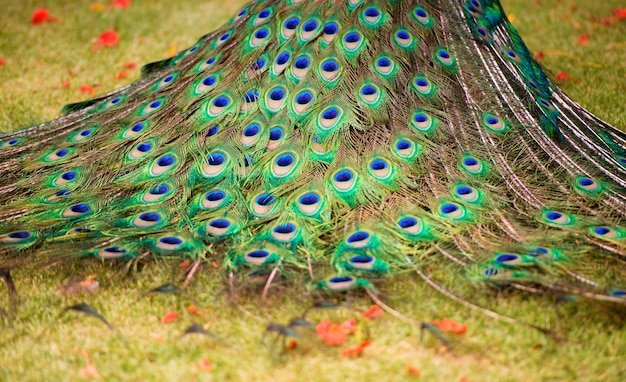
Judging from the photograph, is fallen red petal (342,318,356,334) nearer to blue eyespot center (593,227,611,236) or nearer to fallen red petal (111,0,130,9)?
blue eyespot center (593,227,611,236)

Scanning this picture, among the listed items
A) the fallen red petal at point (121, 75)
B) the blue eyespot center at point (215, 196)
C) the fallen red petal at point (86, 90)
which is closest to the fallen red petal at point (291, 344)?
the blue eyespot center at point (215, 196)

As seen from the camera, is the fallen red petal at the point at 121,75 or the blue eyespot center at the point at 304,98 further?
the fallen red petal at the point at 121,75

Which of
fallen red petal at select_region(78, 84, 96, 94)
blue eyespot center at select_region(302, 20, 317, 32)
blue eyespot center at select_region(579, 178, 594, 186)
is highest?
fallen red petal at select_region(78, 84, 96, 94)

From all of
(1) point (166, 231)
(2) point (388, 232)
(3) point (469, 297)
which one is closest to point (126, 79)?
(1) point (166, 231)

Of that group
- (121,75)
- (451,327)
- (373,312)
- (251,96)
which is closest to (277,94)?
(251,96)

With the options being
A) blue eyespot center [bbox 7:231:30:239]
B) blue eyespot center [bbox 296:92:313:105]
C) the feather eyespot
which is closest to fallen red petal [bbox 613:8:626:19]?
the feather eyespot

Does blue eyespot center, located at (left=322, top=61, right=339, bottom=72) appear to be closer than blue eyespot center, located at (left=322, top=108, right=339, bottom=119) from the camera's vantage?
No

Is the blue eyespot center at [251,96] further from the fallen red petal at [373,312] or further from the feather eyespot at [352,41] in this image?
the fallen red petal at [373,312]
